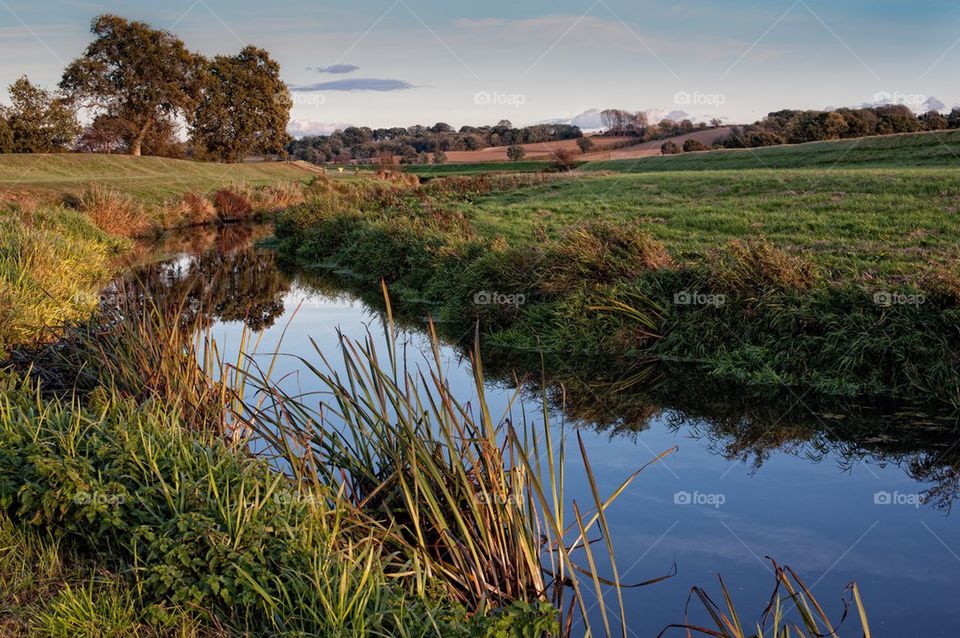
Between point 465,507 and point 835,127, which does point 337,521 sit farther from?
point 835,127

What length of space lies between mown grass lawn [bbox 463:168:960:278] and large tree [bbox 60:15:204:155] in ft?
127

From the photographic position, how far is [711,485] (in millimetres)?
7434

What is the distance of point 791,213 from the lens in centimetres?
1781

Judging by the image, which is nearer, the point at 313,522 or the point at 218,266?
the point at 313,522

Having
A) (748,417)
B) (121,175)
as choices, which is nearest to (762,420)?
(748,417)

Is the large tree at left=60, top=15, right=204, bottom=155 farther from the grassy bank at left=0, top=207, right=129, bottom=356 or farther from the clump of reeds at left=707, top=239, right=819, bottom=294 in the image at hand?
the clump of reeds at left=707, top=239, right=819, bottom=294

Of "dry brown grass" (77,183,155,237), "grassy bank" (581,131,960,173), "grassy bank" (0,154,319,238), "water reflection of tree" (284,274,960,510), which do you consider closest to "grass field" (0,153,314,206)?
"grassy bank" (0,154,319,238)

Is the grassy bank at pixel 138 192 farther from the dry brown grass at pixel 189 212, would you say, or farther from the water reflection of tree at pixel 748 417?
the water reflection of tree at pixel 748 417

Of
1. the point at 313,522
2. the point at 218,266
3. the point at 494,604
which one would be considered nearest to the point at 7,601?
the point at 313,522

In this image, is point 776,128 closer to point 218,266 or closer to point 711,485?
point 218,266

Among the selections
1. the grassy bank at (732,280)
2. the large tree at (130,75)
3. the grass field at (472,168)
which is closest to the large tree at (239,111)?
the large tree at (130,75)

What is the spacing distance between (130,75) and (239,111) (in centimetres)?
862

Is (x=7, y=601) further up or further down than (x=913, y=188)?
further down

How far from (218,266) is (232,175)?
3190 centimetres
